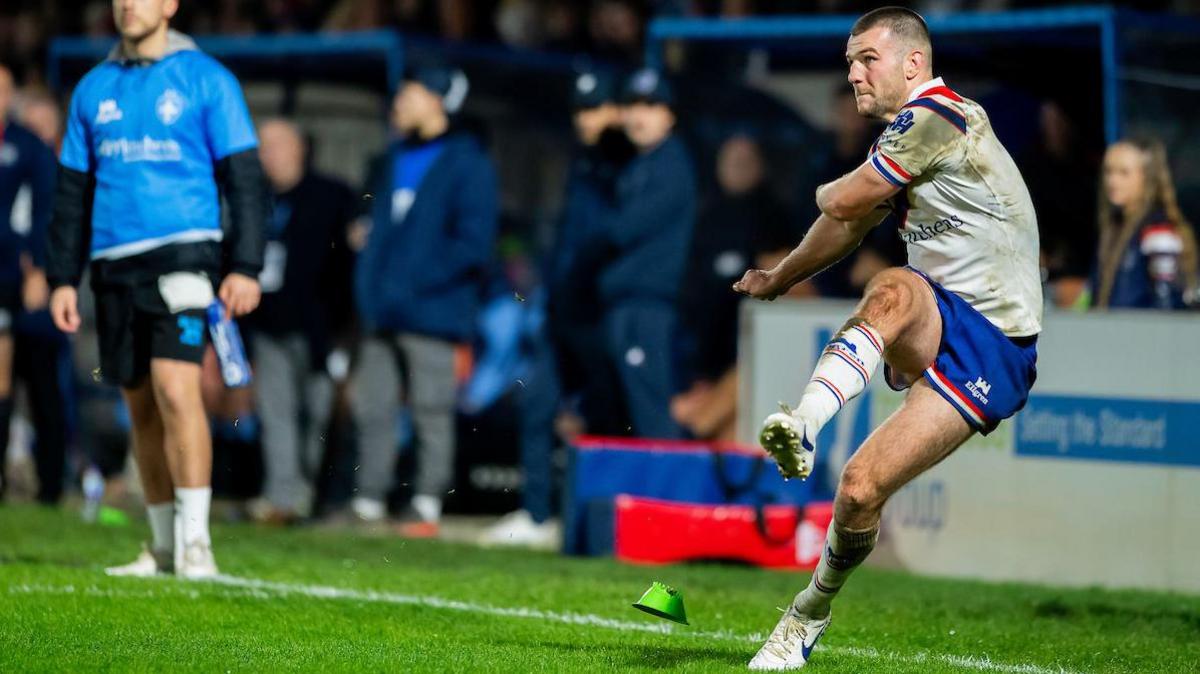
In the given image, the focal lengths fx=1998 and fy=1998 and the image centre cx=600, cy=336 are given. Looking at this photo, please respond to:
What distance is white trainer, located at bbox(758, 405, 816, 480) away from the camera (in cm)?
571

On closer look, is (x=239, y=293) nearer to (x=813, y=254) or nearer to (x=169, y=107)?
(x=169, y=107)

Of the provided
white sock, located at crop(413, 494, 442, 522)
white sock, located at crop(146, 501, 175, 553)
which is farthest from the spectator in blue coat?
white sock, located at crop(146, 501, 175, 553)

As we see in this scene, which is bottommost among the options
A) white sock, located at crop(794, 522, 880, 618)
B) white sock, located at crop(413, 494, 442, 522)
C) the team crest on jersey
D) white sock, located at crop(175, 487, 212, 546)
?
white sock, located at crop(413, 494, 442, 522)

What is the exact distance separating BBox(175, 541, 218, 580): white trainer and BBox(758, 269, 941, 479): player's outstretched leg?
136 inches

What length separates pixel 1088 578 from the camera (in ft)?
33.1

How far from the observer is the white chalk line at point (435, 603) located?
6977mm

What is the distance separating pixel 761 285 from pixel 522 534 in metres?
5.90

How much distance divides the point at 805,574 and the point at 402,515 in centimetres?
318

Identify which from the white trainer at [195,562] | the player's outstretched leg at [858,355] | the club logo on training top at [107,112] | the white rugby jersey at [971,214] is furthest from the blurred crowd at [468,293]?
the player's outstretched leg at [858,355]

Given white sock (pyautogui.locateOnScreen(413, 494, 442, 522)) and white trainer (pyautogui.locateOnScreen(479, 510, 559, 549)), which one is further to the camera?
white sock (pyautogui.locateOnScreen(413, 494, 442, 522))

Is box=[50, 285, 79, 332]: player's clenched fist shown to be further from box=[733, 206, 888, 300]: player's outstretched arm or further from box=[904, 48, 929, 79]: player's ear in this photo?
box=[904, 48, 929, 79]: player's ear

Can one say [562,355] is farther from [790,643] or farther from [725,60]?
[790,643]

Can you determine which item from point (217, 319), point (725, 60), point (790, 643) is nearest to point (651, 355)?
point (725, 60)

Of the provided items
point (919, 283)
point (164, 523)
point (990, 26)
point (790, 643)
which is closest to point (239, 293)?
point (164, 523)
